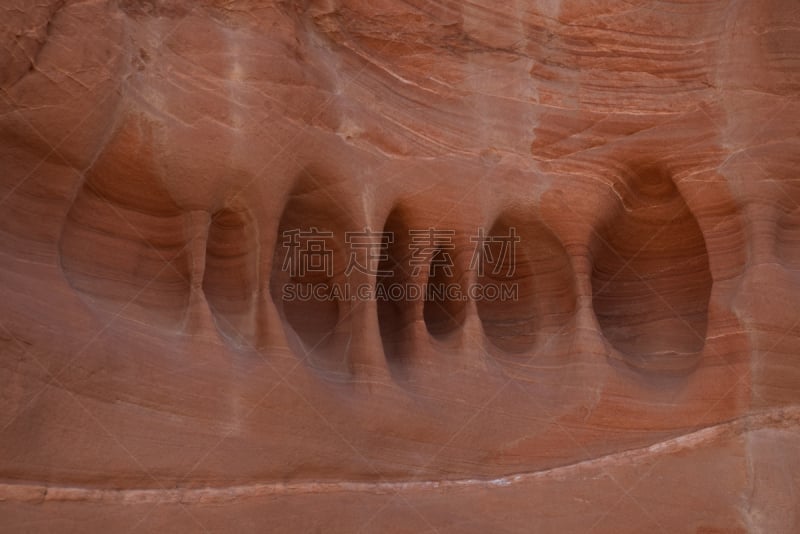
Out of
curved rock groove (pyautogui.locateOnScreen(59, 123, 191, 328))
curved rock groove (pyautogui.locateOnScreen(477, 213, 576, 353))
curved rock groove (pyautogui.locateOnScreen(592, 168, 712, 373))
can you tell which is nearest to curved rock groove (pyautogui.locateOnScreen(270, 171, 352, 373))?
curved rock groove (pyautogui.locateOnScreen(59, 123, 191, 328))

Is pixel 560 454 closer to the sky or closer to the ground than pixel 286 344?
closer to the ground

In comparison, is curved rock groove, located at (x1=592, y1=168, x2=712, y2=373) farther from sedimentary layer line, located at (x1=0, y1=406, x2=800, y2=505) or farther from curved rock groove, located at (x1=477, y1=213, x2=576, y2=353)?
sedimentary layer line, located at (x1=0, y1=406, x2=800, y2=505)

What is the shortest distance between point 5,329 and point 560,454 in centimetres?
214

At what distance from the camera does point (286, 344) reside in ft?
12.9

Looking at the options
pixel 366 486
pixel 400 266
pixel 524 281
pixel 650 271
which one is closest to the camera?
pixel 366 486

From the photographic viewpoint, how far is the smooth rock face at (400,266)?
142 inches

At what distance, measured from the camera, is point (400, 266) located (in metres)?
4.38

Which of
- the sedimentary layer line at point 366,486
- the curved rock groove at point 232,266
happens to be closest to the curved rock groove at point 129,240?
the curved rock groove at point 232,266

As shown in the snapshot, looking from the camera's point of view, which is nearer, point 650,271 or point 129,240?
point 129,240

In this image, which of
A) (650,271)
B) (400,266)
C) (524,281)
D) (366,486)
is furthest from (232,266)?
(650,271)

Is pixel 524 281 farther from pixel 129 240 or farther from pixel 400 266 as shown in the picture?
pixel 129 240

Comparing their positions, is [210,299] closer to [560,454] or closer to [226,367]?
[226,367]

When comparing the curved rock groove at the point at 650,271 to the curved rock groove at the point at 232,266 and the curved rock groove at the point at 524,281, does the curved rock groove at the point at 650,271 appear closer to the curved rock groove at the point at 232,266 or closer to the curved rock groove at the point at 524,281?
the curved rock groove at the point at 524,281

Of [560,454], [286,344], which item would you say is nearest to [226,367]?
[286,344]
